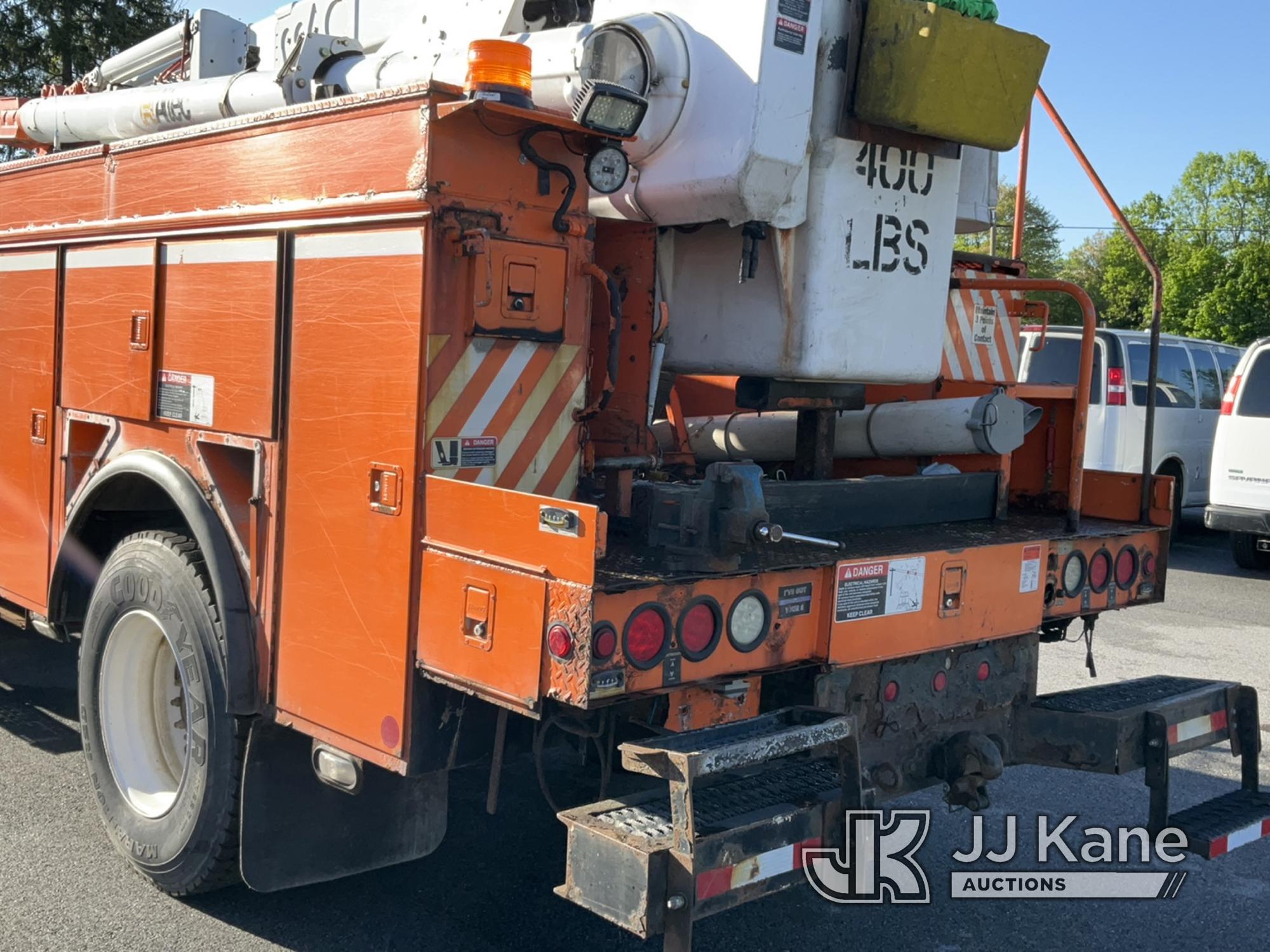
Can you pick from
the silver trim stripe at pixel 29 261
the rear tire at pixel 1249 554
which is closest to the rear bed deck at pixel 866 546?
the silver trim stripe at pixel 29 261

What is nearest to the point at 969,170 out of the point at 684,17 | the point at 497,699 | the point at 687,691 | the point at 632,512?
the point at 684,17

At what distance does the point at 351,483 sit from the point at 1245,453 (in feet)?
30.8

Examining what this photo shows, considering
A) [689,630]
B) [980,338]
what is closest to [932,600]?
[689,630]

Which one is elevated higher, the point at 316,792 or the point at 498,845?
the point at 316,792

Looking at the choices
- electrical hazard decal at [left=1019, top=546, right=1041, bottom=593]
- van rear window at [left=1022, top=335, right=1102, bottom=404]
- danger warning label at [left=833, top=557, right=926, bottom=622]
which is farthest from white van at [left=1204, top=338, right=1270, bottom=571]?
danger warning label at [left=833, top=557, right=926, bottom=622]

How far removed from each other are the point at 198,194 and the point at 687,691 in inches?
86.7

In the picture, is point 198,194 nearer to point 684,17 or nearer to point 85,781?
point 684,17

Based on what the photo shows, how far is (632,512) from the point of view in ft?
11.9

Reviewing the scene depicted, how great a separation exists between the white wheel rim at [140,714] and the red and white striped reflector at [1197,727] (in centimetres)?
326

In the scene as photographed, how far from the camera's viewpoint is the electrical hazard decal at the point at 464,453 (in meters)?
3.12

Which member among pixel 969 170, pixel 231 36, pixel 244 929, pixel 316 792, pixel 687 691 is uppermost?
pixel 231 36

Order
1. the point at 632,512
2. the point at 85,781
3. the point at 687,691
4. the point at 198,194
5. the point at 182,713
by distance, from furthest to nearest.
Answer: the point at 85,781 → the point at 182,713 → the point at 198,194 → the point at 632,512 → the point at 687,691

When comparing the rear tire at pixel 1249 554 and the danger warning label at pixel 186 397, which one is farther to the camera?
the rear tire at pixel 1249 554

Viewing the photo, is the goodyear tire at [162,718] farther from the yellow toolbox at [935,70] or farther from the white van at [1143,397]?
the white van at [1143,397]
